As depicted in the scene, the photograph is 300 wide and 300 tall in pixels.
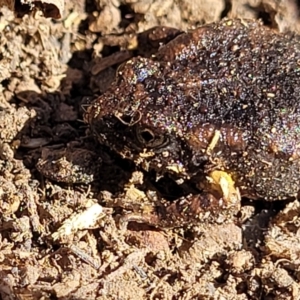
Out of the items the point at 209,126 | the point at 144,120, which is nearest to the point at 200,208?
the point at 209,126

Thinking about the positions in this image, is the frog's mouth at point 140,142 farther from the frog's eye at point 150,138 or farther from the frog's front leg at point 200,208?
the frog's front leg at point 200,208

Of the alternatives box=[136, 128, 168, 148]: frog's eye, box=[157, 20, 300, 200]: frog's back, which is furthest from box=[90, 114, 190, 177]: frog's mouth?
box=[157, 20, 300, 200]: frog's back

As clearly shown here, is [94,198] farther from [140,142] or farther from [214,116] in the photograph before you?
[214,116]

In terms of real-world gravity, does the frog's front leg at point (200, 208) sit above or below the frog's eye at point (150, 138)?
below

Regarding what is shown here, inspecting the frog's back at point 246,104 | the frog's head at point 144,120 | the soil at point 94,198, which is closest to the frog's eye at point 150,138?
the frog's head at point 144,120

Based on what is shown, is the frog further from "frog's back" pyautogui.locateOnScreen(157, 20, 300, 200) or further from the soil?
the soil

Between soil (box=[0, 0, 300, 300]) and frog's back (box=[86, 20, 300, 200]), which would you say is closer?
soil (box=[0, 0, 300, 300])
